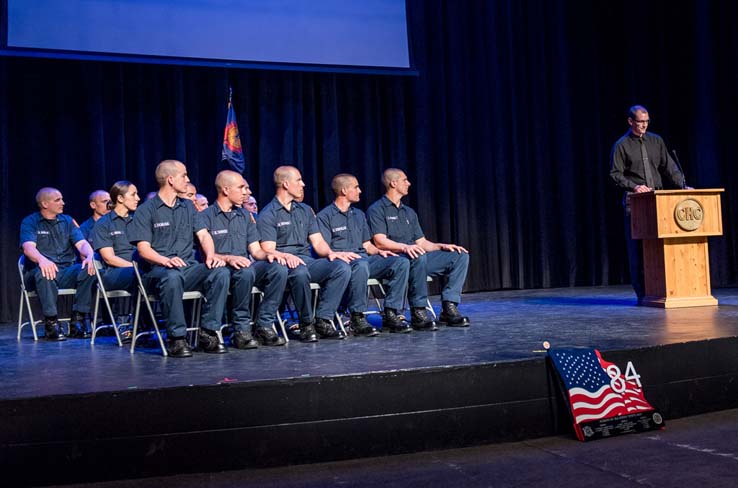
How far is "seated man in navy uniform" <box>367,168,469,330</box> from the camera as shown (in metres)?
4.77

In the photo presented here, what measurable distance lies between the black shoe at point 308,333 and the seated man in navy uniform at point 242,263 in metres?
0.14

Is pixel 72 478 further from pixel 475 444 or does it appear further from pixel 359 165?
pixel 359 165

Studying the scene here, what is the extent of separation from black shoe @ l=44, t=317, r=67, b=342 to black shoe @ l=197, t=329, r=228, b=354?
1.69 metres

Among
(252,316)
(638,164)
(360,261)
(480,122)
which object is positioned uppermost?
(480,122)

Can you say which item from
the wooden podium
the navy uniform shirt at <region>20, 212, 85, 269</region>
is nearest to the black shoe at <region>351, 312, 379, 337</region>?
the wooden podium

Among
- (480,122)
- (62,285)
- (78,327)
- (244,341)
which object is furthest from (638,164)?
(62,285)

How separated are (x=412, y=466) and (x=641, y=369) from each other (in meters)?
1.18

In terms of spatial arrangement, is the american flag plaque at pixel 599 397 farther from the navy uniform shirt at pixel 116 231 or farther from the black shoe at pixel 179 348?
the navy uniform shirt at pixel 116 231

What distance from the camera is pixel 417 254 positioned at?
4.79 metres

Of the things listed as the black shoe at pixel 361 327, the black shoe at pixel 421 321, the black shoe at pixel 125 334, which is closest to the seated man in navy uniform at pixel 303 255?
the black shoe at pixel 361 327

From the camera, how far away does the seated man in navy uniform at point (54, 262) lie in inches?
210

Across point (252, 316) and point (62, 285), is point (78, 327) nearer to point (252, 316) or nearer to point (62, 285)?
point (62, 285)

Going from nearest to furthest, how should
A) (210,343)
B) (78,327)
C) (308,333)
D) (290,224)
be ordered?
1. (210,343)
2. (308,333)
3. (290,224)
4. (78,327)

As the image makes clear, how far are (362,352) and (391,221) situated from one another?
163cm
